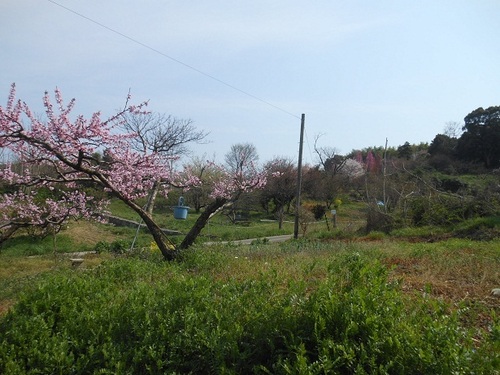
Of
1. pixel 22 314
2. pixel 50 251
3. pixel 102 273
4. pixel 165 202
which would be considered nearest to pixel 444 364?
pixel 22 314

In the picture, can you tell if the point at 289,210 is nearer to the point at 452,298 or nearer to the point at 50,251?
the point at 50,251

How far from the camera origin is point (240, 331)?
3.11 m

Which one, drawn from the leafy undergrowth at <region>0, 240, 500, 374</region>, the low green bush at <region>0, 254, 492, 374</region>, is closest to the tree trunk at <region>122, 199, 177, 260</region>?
the leafy undergrowth at <region>0, 240, 500, 374</region>

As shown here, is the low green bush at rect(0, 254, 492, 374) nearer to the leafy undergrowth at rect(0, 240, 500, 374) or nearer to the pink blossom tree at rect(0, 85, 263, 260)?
the leafy undergrowth at rect(0, 240, 500, 374)

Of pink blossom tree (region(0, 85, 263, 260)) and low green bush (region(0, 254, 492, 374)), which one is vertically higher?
pink blossom tree (region(0, 85, 263, 260))

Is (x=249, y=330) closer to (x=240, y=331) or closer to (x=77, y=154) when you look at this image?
(x=240, y=331)

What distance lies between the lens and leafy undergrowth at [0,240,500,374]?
246cm

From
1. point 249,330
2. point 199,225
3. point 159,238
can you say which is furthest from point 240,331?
point 199,225

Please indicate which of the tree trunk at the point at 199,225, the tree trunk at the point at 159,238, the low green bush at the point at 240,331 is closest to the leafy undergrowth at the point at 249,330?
the low green bush at the point at 240,331

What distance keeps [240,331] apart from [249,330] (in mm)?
116

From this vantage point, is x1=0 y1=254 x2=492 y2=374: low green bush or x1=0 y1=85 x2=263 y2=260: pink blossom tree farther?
x1=0 y1=85 x2=263 y2=260: pink blossom tree

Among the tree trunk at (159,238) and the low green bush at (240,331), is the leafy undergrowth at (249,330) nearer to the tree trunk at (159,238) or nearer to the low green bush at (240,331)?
the low green bush at (240,331)

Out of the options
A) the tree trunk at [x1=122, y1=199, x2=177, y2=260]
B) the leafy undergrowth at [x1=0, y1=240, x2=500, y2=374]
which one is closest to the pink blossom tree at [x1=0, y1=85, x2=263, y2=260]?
the tree trunk at [x1=122, y1=199, x2=177, y2=260]

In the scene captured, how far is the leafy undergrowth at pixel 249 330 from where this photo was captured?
8.05 ft
